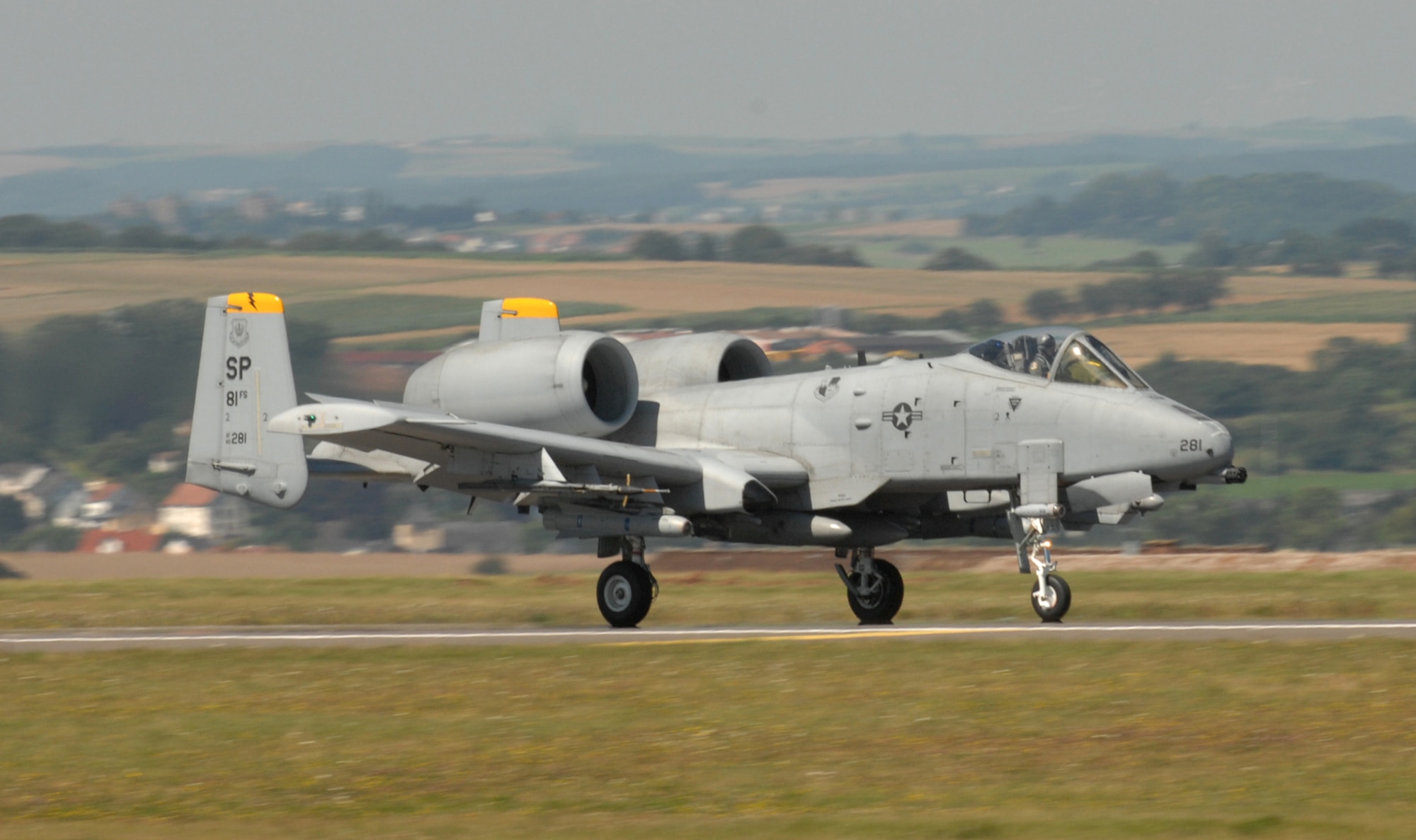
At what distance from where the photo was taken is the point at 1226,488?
85.0m

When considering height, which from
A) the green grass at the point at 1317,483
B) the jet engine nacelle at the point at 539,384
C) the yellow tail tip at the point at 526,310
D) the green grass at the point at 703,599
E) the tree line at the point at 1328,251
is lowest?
the green grass at the point at 1317,483

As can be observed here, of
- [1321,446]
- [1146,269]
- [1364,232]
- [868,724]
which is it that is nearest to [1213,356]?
[1321,446]

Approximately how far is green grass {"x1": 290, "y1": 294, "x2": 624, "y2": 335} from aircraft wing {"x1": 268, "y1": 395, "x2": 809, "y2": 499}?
76.2 m

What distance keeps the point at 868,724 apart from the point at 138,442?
266 feet

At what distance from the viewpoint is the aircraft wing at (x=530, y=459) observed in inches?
766

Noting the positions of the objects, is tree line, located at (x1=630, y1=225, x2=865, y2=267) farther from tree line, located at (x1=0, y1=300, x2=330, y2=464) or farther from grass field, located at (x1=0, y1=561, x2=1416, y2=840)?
grass field, located at (x1=0, y1=561, x2=1416, y2=840)

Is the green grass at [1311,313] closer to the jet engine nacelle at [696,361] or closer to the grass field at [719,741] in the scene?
the jet engine nacelle at [696,361]

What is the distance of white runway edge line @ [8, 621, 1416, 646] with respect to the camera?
56.6 ft

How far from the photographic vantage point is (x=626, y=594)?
21.0 meters

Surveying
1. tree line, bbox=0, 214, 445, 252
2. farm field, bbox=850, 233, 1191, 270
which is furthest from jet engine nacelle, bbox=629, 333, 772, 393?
farm field, bbox=850, 233, 1191, 270

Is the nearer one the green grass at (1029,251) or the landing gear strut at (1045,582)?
the landing gear strut at (1045,582)

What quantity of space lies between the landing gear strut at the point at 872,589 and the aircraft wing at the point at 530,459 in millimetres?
1788

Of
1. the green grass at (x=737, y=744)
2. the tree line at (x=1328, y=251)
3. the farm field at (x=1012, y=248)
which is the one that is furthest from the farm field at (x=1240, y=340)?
the green grass at (x=737, y=744)

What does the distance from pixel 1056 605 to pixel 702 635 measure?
371 cm
